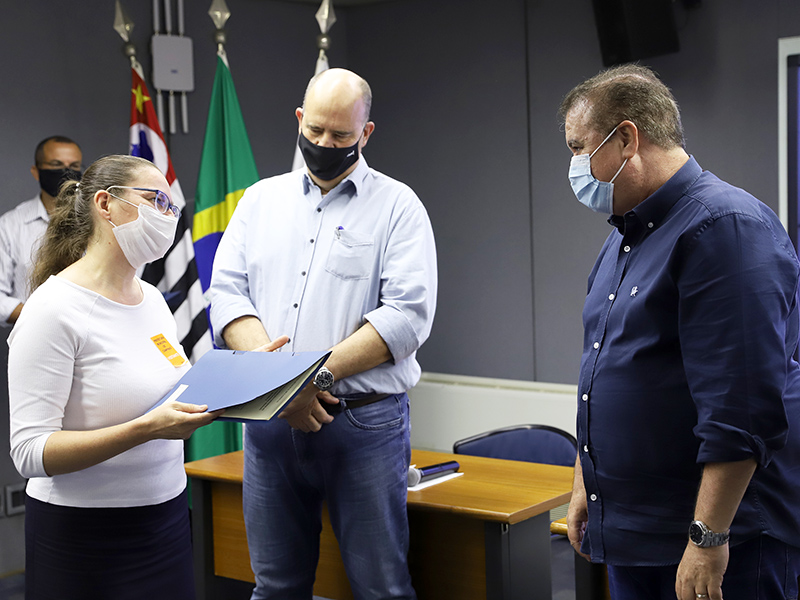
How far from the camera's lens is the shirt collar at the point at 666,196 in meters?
1.52

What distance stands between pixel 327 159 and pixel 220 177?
2344mm

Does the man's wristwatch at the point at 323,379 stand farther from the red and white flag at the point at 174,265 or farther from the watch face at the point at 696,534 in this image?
the red and white flag at the point at 174,265

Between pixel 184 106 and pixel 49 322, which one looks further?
pixel 184 106

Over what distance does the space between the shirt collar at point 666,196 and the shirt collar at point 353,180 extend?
2.78 ft

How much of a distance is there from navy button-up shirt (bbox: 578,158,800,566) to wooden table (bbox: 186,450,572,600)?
2.15ft

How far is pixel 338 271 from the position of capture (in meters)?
2.09

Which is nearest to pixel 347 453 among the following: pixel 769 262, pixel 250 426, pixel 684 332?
pixel 250 426

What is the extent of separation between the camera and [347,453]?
200 centimetres

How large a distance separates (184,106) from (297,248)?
2.66 m

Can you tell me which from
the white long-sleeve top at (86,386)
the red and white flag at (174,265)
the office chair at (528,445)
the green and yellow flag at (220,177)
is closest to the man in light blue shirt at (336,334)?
the white long-sleeve top at (86,386)

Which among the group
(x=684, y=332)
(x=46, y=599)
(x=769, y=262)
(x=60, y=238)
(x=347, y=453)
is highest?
(x=60, y=238)

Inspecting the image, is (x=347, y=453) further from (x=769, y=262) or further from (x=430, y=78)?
(x=430, y=78)

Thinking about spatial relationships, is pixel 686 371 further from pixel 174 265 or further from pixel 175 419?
pixel 174 265

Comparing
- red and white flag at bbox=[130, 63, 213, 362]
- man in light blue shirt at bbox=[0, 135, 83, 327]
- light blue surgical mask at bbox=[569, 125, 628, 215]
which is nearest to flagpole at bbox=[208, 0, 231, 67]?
red and white flag at bbox=[130, 63, 213, 362]
